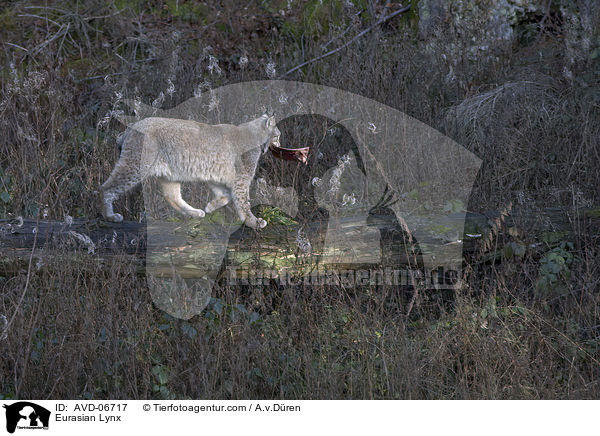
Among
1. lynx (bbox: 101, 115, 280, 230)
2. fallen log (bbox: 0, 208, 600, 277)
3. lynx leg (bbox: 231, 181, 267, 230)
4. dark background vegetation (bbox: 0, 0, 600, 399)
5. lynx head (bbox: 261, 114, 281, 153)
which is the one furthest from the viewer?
lynx head (bbox: 261, 114, 281, 153)

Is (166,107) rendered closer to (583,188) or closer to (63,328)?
(63,328)

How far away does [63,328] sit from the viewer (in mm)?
3385

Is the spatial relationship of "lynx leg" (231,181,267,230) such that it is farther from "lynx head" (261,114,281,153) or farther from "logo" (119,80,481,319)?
"lynx head" (261,114,281,153)

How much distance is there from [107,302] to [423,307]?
6.71 ft

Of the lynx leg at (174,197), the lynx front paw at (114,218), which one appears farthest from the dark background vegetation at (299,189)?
the lynx leg at (174,197)

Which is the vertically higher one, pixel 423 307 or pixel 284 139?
pixel 284 139

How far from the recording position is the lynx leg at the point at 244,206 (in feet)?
12.6

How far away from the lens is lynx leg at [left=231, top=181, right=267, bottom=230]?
3.83 metres

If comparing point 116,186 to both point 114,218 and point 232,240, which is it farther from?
point 232,240

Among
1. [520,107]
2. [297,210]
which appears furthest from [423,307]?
[520,107]
